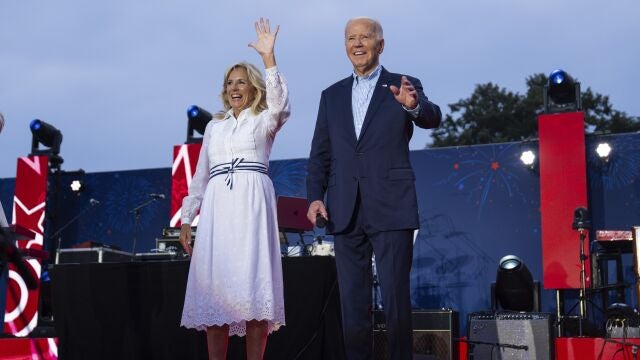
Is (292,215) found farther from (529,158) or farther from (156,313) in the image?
(529,158)

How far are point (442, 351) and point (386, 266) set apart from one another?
113 inches

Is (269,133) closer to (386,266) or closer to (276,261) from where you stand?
(276,261)

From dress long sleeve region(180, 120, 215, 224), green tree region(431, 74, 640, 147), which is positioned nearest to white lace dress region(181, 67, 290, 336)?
dress long sleeve region(180, 120, 215, 224)

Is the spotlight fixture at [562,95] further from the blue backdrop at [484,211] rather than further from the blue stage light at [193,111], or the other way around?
the blue stage light at [193,111]

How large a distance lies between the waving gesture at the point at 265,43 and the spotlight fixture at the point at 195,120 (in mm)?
6872

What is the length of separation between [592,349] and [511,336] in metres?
0.53

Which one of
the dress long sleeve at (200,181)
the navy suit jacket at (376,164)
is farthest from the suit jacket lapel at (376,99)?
the dress long sleeve at (200,181)

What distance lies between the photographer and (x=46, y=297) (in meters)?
9.55

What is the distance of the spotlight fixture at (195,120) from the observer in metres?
10.3

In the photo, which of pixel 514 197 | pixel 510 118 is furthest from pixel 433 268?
pixel 510 118

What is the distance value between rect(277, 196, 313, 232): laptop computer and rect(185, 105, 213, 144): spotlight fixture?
14.6 feet

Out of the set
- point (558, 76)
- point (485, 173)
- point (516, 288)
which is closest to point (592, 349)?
point (516, 288)

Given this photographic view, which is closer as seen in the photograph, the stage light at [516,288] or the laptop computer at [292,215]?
the laptop computer at [292,215]

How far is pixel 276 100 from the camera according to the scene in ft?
11.4
